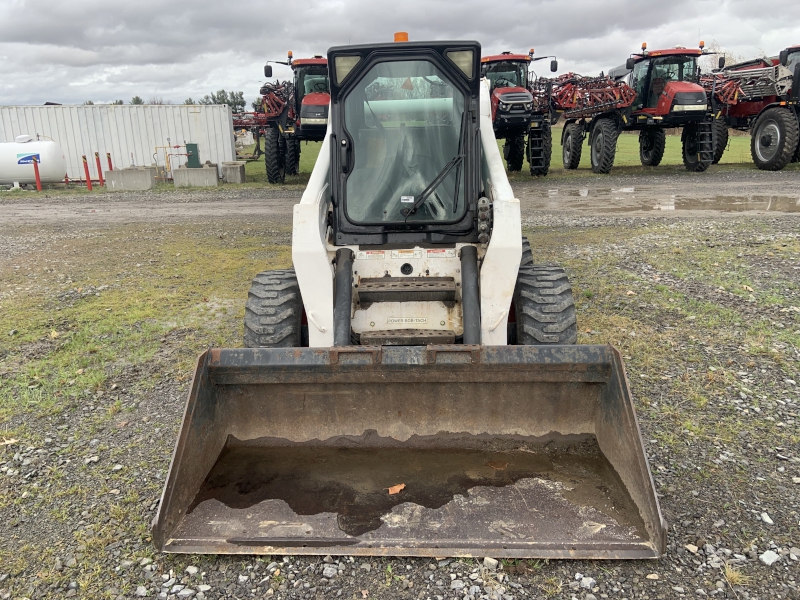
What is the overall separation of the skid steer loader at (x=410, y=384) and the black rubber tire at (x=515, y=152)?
14.7m

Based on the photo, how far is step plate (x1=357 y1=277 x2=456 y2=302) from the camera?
397cm

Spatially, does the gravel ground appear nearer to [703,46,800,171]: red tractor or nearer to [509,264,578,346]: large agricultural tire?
[509,264,578,346]: large agricultural tire

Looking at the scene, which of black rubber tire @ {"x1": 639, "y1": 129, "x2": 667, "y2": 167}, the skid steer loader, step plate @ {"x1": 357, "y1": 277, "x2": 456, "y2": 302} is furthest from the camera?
black rubber tire @ {"x1": 639, "y1": 129, "x2": 667, "y2": 167}

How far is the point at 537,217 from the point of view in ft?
39.7

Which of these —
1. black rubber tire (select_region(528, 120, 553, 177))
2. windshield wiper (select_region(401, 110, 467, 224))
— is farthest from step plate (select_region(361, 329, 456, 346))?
black rubber tire (select_region(528, 120, 553, 177))

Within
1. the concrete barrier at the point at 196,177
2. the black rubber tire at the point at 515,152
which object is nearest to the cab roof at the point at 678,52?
the black rubber tire at the point at 515,152

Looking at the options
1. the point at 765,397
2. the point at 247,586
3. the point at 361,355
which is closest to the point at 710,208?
the point at 765,397

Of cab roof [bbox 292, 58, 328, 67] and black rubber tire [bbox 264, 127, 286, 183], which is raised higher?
cab roof [bbox 292, 58, 328, 67]

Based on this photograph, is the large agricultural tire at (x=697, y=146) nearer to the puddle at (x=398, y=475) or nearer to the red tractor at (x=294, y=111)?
the red tractor at (x=294, y=111)

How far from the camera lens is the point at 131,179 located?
19719 mm

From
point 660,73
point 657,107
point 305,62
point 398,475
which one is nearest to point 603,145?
point 657,107

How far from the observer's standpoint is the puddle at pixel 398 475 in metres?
3.03

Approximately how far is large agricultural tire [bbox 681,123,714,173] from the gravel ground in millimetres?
9196

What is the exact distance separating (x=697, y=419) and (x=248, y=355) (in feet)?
9.44
